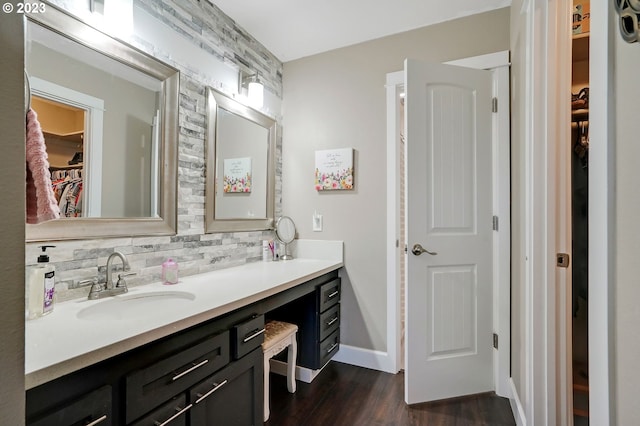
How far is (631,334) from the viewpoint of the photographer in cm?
56

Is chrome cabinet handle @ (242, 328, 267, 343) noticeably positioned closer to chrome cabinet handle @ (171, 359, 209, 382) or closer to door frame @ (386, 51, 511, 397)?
chrome cabinet handle @ (171, 359, 209, 382)

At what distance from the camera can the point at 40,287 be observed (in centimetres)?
105

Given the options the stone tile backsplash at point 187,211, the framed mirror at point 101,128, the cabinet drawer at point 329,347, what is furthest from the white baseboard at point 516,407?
the framed mirror at point 101,128

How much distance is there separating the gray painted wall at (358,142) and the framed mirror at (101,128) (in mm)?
1127

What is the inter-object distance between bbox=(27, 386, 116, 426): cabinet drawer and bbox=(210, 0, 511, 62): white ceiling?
2158 millimetres

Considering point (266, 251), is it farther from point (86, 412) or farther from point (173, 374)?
point (86, 412)

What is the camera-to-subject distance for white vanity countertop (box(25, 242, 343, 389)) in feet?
2.46

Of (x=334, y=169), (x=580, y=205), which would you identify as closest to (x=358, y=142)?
(x=334, y=169)

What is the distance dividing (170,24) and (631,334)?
2.20m

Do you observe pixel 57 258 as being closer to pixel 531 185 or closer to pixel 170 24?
Result: pixel 170 24

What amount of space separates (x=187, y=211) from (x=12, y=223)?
1361 mm

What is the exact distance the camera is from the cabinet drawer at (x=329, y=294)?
2086 millimetres

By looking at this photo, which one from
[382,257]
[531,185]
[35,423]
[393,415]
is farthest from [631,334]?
[382,257]

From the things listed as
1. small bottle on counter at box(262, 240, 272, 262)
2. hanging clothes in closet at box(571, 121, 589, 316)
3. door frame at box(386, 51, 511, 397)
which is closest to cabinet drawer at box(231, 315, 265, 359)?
small bottle on counter at box(262, 240, 272, 262)
